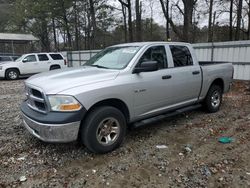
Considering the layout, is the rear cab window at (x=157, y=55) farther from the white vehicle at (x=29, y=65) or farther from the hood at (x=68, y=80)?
the white vehicle at (x=29, y=65)

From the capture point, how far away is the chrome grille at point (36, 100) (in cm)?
326

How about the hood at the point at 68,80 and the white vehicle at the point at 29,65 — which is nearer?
the hood at the point at 68,80

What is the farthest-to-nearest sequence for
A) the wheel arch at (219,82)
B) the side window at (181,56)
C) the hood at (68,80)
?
the wheel arch at (219,82) → the side window at (181,56) → the hood at (68,80)

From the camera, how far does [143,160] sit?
342cm

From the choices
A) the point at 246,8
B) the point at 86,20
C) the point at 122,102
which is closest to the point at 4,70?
the point at 122,102

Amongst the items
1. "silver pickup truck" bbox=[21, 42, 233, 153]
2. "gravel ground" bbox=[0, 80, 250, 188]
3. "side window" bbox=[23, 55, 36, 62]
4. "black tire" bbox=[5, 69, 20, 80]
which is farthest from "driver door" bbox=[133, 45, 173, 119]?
"black tire" bbox=[5, 69, 20, 80]

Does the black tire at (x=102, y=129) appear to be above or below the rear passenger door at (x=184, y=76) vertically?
below

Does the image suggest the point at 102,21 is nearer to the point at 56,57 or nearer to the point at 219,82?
the point at 56,57

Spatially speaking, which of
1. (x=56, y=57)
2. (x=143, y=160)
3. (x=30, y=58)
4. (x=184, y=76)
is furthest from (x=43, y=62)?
(x=143, y=160)

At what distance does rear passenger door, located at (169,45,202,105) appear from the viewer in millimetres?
4560

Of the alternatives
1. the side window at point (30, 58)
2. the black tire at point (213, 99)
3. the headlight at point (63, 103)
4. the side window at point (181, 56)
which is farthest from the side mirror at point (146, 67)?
the side window at point (30, 58)

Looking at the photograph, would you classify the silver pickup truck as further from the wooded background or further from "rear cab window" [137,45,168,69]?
the wooded background

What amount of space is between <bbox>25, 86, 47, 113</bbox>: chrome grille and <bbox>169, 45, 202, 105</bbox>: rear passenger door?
2.47 meters

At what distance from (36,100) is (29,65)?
40.4ft
